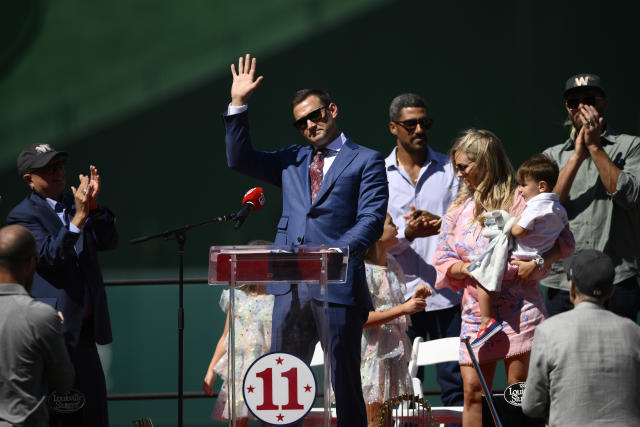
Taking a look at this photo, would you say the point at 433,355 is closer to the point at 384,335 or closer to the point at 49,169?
the point at 384,335

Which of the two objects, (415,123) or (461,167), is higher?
(415,123)

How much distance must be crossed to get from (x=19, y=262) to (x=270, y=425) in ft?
3.76

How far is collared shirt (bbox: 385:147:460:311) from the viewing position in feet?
20.3

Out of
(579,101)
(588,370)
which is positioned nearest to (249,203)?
(588,370)

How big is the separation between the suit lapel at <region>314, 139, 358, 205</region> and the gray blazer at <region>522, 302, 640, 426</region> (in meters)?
1.58

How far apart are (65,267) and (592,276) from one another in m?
2.75

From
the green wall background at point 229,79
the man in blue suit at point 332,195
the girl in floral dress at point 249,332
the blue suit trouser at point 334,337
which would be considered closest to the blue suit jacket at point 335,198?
the man in blue suit at point 332,195

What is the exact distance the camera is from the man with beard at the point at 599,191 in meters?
5.51

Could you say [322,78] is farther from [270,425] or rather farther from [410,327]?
[270,425]

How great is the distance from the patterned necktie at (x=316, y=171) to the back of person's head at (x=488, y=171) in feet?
2.44

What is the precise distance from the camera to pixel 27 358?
3.53 metres

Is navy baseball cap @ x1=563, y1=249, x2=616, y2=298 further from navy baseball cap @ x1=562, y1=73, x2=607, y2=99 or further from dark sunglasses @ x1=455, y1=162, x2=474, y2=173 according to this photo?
navy baseball cap @ x1=562, y1=73, x2=607, y2=99

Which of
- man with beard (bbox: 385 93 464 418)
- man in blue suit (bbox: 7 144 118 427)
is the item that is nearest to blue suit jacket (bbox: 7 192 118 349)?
man in blue suit (bbox: 7 144 118 427)

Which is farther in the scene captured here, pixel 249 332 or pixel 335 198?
pixel 335 198
